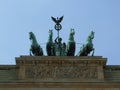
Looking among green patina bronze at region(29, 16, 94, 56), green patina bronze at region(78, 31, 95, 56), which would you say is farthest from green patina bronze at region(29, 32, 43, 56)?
green patina bronze at region(78, 31, 95, 56)

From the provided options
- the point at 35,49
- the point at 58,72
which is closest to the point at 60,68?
the point at 58,72

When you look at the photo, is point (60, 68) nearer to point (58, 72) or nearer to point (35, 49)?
point (58, 72)

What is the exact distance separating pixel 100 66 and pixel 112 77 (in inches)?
34.0

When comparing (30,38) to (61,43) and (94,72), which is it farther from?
(94,72)

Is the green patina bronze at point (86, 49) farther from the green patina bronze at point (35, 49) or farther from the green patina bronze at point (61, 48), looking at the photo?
the green patina bronze at point (35, 49)

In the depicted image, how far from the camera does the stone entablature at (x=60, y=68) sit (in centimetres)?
2584

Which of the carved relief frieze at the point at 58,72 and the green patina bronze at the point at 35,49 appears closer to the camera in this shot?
the carved relief frieze at the point at 58,72

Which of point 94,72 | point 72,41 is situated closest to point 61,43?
point 72,41

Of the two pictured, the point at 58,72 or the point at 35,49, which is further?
the point at 35,49

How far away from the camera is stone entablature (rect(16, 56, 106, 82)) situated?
25.8 m

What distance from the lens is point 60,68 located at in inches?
1025

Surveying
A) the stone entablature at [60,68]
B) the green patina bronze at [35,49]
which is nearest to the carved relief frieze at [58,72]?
the stone entablature at [60,68]

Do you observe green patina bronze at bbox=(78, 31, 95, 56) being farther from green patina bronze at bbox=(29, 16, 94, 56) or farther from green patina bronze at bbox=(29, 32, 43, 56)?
green patina bronze at bbox=(29, 32, 43, 56)

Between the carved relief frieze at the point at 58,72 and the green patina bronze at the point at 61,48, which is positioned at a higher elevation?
the green patina bronze at the point at 61,48
